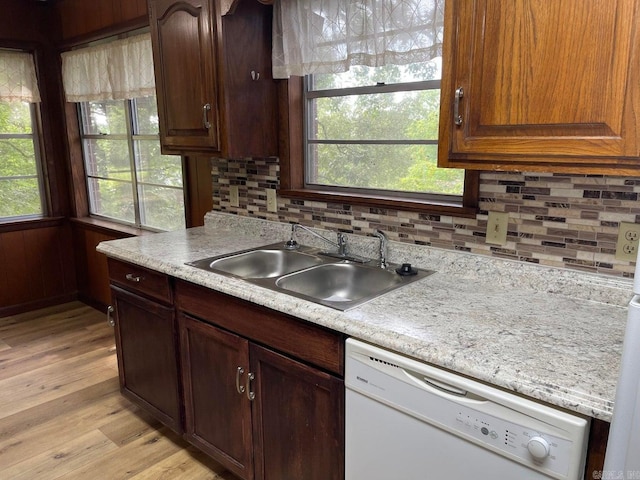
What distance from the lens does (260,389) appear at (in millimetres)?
1676

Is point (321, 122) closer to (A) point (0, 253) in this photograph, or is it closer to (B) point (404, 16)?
(B) point (404, 16)

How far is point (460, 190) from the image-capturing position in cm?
185

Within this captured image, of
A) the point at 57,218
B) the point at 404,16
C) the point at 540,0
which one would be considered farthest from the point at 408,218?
the point at 57,218

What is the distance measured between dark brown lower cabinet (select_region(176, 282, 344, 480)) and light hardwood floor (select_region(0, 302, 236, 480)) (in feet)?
0.75

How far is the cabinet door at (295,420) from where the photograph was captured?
1454 millimetres

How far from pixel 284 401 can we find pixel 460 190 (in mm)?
1021

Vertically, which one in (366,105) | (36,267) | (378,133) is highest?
(366,105)

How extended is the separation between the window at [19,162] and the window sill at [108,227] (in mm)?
380

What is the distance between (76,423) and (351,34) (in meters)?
2.26

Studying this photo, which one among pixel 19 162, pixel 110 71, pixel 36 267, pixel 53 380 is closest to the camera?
pixel 53 380

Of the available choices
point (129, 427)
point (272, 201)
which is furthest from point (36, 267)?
point (272, 201)

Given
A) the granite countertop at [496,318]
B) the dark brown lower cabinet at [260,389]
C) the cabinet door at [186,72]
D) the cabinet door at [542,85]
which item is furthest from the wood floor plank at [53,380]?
the cabinet door at [542,85]

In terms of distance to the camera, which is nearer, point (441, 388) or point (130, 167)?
point (441, 388)

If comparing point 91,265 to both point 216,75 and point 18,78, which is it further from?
point 216,75
